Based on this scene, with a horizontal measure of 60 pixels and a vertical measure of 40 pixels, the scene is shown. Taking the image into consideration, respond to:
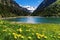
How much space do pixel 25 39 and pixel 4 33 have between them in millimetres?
1197

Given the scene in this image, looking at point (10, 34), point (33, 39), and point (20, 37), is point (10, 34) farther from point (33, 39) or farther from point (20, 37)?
point (33, 39)

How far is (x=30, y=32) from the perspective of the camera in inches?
416

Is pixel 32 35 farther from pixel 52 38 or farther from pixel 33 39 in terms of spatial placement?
pixel 52 38

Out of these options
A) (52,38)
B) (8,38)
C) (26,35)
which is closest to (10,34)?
(8,38)

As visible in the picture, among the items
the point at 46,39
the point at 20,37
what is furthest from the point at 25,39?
the point at 46,39

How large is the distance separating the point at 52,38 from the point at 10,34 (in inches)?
97.0

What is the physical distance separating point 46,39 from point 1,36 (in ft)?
7.85

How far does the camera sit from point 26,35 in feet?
33.8

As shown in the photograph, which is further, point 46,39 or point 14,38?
point 46,39

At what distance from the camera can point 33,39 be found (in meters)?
10.0

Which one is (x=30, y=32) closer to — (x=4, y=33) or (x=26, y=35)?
(x=26, y=35)

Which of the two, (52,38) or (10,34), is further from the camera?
A: (52,38)

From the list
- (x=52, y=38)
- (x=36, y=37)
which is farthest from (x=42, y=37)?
(x=52, y=38)

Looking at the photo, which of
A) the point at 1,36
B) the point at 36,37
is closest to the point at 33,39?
the point at 36,37
